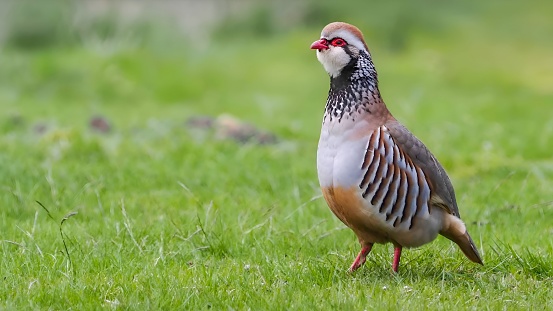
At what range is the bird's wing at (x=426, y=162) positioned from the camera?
4969mm

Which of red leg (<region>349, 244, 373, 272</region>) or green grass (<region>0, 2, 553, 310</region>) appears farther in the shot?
red leg (<region>349, 244, 373, 272</region>)

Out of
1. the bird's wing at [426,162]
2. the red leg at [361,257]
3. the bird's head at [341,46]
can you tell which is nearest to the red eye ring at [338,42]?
the bird's head at [341,46]

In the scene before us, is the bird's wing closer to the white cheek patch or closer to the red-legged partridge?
the red-legged partridge

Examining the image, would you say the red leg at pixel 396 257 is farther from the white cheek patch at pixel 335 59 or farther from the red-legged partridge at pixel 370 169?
the white cheek patch at pixel 335 59

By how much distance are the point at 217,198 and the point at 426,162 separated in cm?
244

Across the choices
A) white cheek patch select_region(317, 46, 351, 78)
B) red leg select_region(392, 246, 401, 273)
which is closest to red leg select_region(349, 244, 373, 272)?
red leg select_region(392, 246, 401, 273)

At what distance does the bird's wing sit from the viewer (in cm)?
497

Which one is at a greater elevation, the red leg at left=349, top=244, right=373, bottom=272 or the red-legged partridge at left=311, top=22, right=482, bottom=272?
the red-legged partridge at left=311, top=22, right=482, bottom=272

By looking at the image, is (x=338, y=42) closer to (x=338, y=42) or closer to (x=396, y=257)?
(x=338, y=42)

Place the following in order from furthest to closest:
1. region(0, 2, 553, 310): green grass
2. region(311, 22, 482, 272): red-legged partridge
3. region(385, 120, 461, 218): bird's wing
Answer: region(385, 120, 461, 218): bird's wing, region(311, 22, 482, 272): red-legged partridge, region(0, 2, 553, 310): green grass

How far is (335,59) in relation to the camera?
5145 millimetres

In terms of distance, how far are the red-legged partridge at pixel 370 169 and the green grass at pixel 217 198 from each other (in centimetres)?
26

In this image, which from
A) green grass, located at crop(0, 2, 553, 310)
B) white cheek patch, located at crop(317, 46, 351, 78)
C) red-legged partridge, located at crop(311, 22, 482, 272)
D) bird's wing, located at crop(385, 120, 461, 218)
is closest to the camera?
green grass, located at crop(0, 2, 553, 310)

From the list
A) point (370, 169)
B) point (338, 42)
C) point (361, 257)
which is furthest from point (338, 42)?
point (361, 257)
